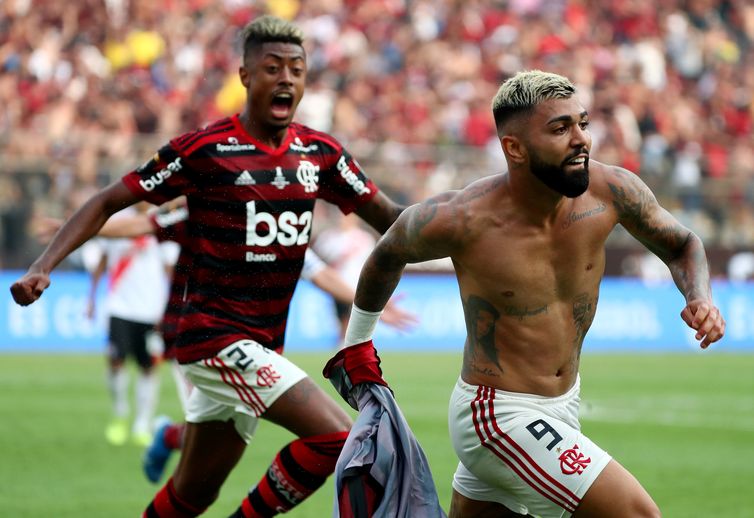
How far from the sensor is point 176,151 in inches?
253

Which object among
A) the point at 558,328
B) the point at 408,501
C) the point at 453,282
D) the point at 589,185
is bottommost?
the point at 453,282

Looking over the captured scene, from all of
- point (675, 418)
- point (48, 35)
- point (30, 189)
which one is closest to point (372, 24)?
point (48, 35)

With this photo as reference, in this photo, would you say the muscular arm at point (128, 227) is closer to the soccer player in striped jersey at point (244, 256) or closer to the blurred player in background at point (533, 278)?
the soccer player in striped jersey at point (244, 256)

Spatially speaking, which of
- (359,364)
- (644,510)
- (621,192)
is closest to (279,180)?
(359,364)

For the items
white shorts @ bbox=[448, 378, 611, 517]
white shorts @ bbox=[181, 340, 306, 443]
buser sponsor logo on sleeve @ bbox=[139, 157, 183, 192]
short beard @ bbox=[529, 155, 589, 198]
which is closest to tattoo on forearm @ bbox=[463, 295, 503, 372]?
white shorts @ bbox=[448, 378, 611, 517]

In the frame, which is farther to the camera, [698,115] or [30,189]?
[698,115]

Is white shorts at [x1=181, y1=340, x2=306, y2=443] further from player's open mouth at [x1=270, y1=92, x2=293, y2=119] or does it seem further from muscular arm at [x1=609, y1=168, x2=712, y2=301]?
muscular arm at [x1=609, y1=168, x2=712, y2=301]

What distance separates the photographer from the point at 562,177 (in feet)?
16.4

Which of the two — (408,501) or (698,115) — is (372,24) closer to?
(698,115)

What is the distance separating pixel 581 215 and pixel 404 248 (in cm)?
73

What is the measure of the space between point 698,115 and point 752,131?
3.90 feet

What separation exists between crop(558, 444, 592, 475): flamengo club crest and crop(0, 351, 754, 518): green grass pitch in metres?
2.02

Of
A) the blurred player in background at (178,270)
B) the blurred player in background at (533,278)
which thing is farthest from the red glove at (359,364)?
the blurred player in background at (178,270)

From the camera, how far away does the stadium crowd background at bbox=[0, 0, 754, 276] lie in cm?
2069
